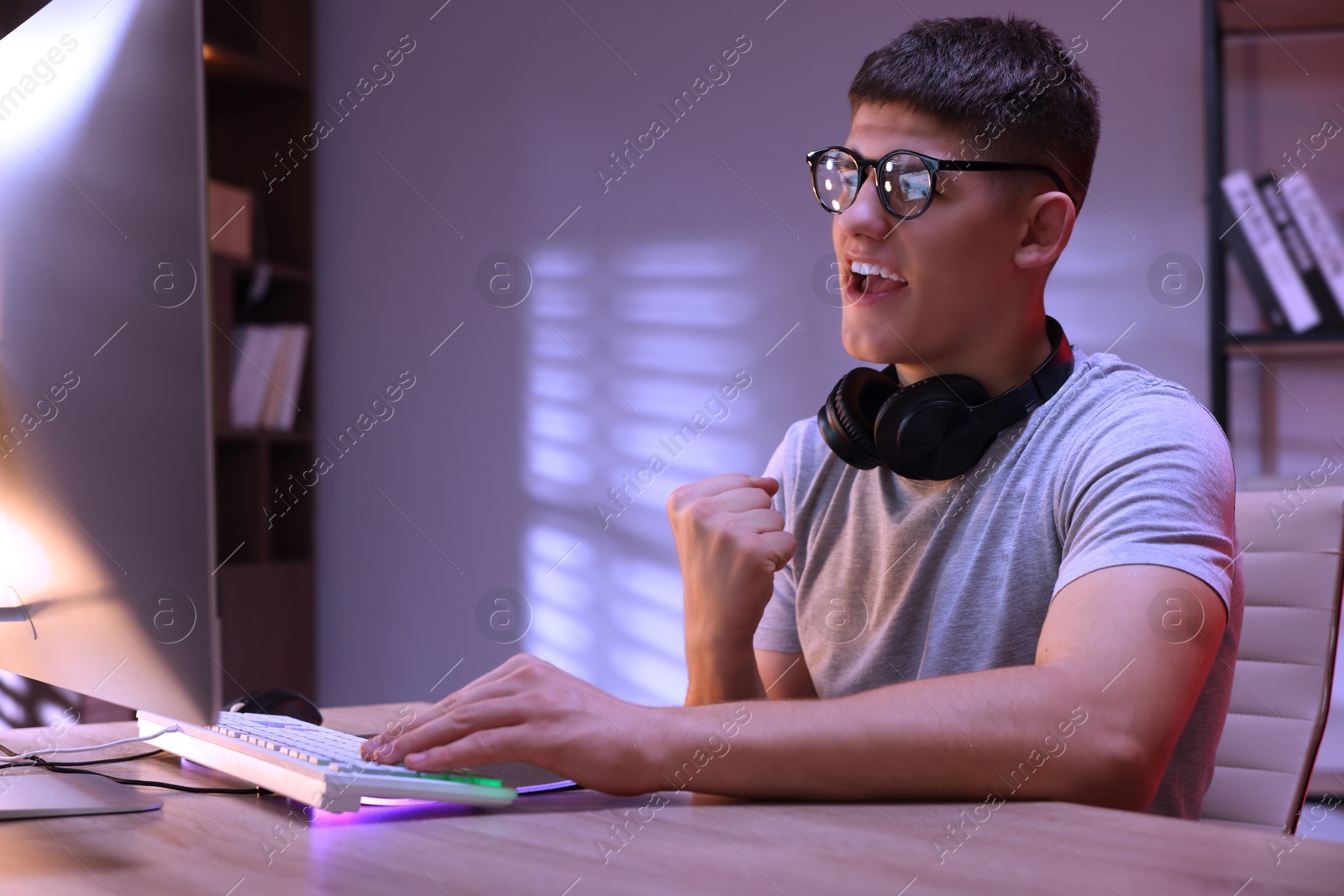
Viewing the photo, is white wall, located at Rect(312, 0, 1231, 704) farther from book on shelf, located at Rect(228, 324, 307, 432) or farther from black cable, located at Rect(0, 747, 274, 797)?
black cable, located at Rect(0, 747, 274, 797)

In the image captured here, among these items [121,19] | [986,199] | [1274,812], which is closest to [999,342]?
[986,199]

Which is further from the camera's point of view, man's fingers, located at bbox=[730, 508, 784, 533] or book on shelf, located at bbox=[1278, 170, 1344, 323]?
book on shelf, located at bbox=[1278, 170, 1344, 323]

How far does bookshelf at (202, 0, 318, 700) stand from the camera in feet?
9.61

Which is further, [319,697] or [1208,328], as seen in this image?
[319,697]

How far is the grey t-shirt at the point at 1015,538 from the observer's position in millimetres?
912

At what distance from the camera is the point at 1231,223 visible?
2252mm

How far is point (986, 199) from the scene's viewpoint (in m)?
1.18

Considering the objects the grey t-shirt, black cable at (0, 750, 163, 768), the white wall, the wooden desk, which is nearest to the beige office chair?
the grey t-shirt

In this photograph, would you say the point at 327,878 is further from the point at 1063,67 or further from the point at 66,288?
the point at 1063,67

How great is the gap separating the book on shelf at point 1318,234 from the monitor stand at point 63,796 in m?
2.22

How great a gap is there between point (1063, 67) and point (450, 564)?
7.17 feet

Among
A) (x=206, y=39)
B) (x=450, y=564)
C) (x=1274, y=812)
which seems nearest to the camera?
(x=1274, y=812)

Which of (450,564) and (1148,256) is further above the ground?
(1148,256)

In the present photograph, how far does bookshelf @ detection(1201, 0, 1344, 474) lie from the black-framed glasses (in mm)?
1258
